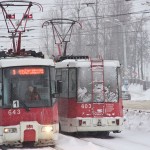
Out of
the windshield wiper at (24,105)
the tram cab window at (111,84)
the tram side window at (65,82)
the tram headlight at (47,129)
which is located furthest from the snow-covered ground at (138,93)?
the windshield wiper at (24,105)

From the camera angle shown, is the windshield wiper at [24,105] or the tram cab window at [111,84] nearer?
the windshield wiper at [24,105]

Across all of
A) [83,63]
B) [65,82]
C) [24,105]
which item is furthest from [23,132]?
[65,82]

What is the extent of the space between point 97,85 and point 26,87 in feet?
14.2

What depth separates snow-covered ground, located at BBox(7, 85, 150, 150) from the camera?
19688 mm

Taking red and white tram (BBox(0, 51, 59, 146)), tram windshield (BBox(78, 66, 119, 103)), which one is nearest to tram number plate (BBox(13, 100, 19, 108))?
red and white tram (BBox(0, 51, 59, 146))

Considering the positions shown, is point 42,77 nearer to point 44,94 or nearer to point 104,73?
point 44,94

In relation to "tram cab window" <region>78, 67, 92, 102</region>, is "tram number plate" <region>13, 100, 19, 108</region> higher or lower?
lower

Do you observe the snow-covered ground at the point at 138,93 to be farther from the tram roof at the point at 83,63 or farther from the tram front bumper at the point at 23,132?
the tram front bumper at the point at 23,132

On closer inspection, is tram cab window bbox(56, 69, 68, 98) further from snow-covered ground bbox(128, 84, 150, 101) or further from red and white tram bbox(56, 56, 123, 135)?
snow-covered ground bbox(128, 84, 150, 101)

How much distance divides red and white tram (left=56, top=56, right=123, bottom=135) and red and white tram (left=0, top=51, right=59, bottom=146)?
312 cm

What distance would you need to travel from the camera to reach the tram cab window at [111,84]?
23453 mm

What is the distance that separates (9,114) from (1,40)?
4475 inches

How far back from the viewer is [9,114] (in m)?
19.5

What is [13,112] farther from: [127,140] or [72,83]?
[127,140]
